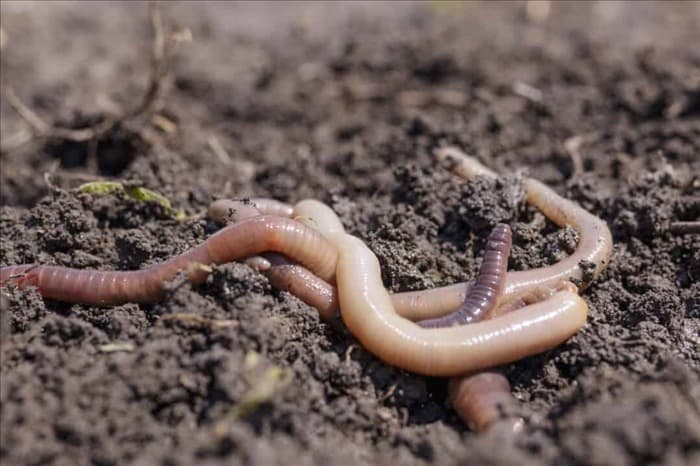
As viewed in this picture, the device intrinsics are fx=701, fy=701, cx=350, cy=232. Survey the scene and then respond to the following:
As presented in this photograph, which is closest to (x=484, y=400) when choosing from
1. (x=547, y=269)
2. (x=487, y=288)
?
(x=487, y=288)

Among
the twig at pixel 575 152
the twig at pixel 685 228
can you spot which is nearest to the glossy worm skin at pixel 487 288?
the twig at pixel 685 228

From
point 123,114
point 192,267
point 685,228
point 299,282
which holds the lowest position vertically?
point 123,114

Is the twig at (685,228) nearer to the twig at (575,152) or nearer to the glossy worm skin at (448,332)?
the twig at (575,152)

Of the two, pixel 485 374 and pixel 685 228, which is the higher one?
pixel 685 228

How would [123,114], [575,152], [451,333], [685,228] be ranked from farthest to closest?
1. [123,114]
2. [575,152]
3. [685,228]
4. [451,333]

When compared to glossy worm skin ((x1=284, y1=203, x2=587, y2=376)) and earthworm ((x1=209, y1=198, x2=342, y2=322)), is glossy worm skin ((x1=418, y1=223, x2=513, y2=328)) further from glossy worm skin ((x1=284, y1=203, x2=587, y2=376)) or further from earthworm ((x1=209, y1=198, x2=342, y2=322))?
earthworm ((x1=209, y1=198, x2=342, y2=322))

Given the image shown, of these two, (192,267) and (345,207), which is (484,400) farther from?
(345,207)

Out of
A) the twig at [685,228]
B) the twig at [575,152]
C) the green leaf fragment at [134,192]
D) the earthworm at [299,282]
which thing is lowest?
the green leaf fragment at [134,192]

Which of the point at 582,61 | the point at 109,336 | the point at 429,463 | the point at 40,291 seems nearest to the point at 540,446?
the point at 429,463
